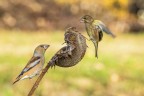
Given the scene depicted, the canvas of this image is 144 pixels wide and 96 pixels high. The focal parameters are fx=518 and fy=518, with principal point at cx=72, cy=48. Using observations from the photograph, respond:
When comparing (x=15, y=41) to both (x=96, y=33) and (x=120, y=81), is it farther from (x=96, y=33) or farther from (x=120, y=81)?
(x=96, y=33)

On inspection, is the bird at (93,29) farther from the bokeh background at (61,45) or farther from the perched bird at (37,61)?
the bokeh background at (61,45)

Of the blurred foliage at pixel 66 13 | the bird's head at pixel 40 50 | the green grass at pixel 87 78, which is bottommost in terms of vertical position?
the green grass at pixel 87 78

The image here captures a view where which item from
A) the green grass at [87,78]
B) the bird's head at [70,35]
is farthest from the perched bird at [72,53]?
the green grass at [87,78]

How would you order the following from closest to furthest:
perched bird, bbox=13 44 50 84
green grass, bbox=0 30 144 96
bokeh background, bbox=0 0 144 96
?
1. perched bird, bbox=13 44 50 84
2. green grass, bbox=0 30 144 96
3. bokeh background, bbox=0 0 144 96

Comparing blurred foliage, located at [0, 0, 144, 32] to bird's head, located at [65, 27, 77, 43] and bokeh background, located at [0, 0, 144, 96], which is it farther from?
bird's head, located at [65, 27, 77, 43]

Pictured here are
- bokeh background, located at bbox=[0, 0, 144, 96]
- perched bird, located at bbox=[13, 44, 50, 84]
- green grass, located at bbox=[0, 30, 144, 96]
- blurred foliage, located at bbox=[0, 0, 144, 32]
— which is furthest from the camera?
blurred foliage, located at bbox=[0, 0, 144, 32]

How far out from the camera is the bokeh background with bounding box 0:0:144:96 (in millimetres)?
6102

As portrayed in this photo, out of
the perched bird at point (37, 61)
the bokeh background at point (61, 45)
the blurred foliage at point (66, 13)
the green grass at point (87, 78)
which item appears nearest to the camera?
the perched bird at point (37, 61)

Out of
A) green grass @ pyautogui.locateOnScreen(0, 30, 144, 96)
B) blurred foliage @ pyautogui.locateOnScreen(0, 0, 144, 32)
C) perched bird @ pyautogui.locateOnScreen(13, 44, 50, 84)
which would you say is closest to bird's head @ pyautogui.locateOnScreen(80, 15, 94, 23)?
perched bird @ pyautogui.locateOnScreen(13, 44, 50, 84)

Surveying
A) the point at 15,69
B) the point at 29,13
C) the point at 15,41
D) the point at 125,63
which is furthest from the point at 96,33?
the point at 29,13

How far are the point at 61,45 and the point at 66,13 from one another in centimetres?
1084

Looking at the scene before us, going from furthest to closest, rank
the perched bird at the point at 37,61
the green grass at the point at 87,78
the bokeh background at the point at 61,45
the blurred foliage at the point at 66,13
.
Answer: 1. the blurred foliage at the point at 66,13
2. the bokeh background at the point at 61,45
3. the green grass at the point at 87,78
4. the perched bird at the point at 37,61

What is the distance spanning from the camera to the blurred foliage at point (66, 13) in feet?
58.3

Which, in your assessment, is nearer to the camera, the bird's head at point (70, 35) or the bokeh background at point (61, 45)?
the bird's head at point (70, 35)
